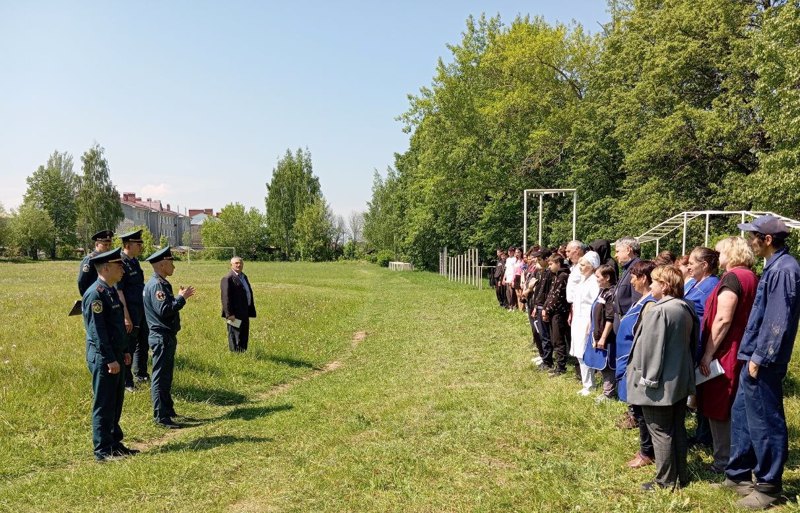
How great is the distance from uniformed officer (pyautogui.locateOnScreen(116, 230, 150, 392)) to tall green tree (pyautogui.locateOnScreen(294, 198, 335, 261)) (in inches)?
2924

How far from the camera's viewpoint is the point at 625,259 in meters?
6.76

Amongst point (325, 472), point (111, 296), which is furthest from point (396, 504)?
point (111, 296)

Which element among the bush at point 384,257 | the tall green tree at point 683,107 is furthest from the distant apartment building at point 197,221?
the tall green tree at point 683,107

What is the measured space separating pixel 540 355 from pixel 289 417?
4.55m

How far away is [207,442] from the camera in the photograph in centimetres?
641

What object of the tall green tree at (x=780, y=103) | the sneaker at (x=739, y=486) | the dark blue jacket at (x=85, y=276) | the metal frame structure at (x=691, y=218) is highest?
the tall green tree at (x=780, y=103)

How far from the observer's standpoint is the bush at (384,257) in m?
65.2

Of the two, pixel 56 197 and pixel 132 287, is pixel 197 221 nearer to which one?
pixel 56 197

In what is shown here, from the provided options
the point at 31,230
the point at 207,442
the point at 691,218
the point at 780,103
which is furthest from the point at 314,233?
the point at 207,442

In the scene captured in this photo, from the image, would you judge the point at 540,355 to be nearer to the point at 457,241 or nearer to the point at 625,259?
the point at 625,259

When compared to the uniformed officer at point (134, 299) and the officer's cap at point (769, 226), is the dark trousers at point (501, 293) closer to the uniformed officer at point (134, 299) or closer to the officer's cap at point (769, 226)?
the uniformed officer at point (134, 299)

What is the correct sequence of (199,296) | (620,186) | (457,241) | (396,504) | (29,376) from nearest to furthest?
(396,504) → (29,376) → (199,296) → (620,186) → (457,241)

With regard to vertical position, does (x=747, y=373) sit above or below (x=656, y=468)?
above

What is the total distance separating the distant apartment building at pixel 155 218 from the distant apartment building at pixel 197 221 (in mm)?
2126
